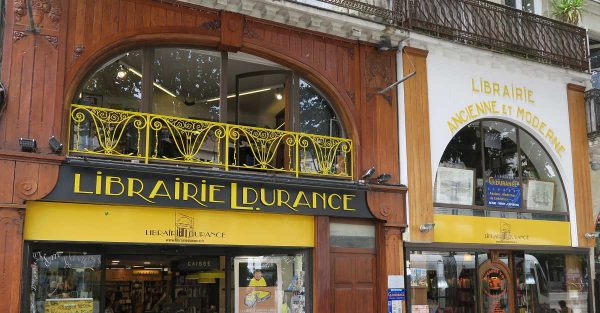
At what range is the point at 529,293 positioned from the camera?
13.0 meters

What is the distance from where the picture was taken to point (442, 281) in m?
11.8

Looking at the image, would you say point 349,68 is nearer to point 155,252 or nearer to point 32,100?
point 155,252

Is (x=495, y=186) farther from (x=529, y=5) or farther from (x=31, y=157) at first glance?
(x=31, y=157)

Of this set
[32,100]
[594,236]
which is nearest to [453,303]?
[594,236]

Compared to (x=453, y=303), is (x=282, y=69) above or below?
above

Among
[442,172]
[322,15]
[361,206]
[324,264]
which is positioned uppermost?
[322,15]

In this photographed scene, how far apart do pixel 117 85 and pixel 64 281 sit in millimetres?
3019

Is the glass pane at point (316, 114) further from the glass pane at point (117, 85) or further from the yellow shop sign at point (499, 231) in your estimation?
the glass pane at point (117, 85)

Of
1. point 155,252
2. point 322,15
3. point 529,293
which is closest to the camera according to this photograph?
point 155,252

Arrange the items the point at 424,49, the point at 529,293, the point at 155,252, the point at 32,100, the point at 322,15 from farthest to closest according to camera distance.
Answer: the point at 529,293, the point at 424,49, the point at 322,15, the point at 155,252, the point at 32,100

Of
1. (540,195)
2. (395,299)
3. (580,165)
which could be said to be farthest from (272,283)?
(580,165)

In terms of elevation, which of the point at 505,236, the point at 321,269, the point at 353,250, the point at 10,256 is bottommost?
the point at 321,269

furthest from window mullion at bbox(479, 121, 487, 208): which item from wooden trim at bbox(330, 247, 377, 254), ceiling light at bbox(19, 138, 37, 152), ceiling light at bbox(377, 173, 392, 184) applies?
ceiling light at bbox(19, 138, 37, 152)

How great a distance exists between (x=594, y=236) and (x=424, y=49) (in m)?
5.84
